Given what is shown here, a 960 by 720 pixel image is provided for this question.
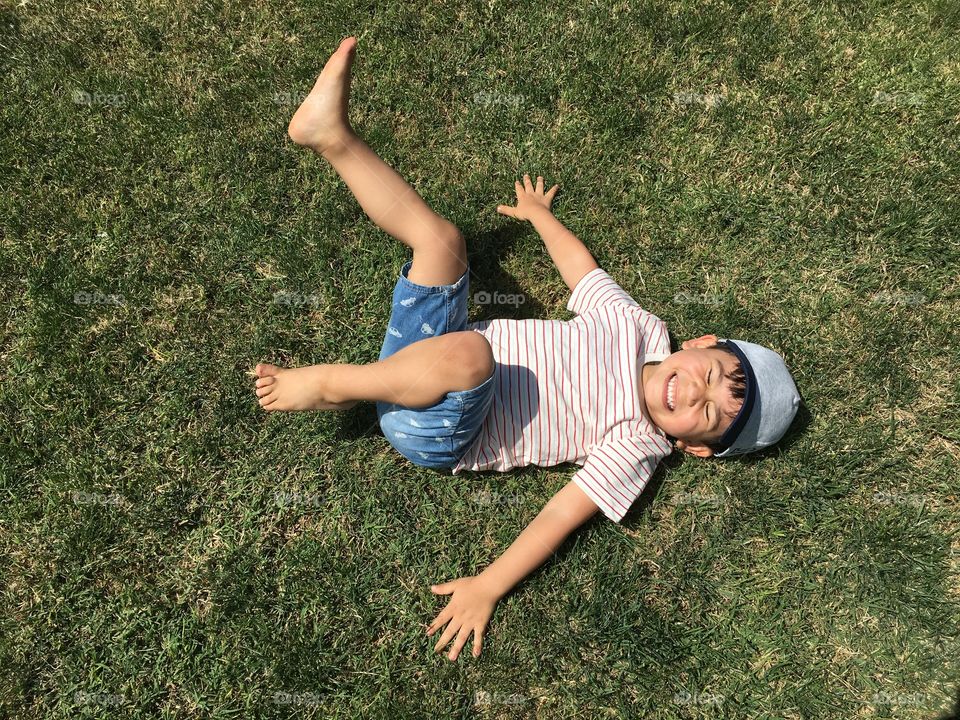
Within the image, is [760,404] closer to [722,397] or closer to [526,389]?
[722,397]

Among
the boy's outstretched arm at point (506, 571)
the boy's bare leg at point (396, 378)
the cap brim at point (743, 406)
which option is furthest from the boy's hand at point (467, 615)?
the cap brim at point (743, 406)

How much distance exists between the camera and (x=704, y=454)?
10.6ft

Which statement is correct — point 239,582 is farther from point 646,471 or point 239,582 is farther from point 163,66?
point 163,66

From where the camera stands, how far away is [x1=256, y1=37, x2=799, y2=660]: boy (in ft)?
9.32

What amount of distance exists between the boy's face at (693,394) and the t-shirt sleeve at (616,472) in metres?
0.18

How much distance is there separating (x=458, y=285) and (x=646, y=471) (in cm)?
135

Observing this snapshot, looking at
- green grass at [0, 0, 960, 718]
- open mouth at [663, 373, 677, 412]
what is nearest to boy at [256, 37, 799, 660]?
open mouth at [663, 373, 677, 412]

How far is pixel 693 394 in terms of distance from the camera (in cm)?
292

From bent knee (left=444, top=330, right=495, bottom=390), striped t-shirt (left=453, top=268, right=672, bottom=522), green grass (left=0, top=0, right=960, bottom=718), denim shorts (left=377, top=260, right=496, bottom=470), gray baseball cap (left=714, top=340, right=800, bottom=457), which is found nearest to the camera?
bent knee (left=444, top=330, right=495, bottom=390)

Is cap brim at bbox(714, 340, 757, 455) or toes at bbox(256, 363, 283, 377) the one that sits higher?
toes at bbox(256, 363, 283, 377)

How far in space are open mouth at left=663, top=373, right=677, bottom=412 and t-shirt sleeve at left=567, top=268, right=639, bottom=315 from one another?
1.69 ft

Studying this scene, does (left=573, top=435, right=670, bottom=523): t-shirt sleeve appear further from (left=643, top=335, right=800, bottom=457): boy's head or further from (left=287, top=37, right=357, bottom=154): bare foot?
(left=287, top=37, right=357, bottom=154): bare foot

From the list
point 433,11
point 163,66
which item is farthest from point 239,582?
point 433,11

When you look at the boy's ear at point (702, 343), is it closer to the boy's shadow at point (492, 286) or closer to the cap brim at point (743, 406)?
the cap brim at point (743, 406)
